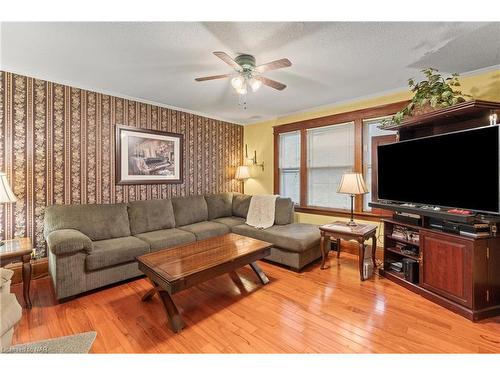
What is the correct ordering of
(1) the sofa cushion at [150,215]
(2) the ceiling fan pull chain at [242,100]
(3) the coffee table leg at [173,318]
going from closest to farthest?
1. (3) the coffee table leg at [173,318]
2. (1) the sofa cushion at [150,215]
3. (2) the ceiling fan pull chain at [242,100]

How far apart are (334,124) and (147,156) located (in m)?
3.02

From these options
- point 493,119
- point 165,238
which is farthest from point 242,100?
point 493,119

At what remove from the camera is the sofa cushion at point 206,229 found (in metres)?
3.35

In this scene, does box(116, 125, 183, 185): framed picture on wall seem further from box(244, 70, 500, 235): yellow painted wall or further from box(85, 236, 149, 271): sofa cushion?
box(244, 70, 500, 235): yellow painted wall

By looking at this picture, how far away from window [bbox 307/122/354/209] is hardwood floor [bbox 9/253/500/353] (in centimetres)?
159

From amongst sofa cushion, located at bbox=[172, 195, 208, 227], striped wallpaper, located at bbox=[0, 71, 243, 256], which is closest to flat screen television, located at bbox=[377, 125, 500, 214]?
sofa cushion, located at bbox=[172, 195, 208, 227]

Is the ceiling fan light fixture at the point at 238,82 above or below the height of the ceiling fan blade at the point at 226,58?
below

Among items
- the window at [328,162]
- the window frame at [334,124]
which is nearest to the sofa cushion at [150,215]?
the window frame at [334,124]

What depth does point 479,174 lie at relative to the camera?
6.57 feet

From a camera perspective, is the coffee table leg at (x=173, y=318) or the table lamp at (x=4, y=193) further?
the table lamp at (x=4, y=193)

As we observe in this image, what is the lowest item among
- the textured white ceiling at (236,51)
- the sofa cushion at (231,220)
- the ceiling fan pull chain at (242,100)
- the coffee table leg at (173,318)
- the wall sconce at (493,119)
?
the coffee table leg at (173,318)

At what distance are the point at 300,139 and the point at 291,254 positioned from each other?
7.11 ft

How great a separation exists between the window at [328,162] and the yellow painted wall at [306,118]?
26 cm

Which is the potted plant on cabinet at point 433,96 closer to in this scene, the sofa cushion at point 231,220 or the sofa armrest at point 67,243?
the sofa cushion at point 231,220
